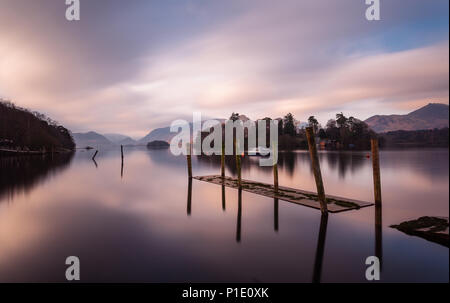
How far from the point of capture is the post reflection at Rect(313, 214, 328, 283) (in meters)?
5.76

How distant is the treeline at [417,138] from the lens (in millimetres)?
89400

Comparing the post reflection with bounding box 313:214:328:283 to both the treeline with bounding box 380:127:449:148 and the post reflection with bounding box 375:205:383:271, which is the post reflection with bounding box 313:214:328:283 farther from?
the treeline with bounding box 380:127:449:148

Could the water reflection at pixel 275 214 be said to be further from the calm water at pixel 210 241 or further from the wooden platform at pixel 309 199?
the wooden platform at pixel 309 199

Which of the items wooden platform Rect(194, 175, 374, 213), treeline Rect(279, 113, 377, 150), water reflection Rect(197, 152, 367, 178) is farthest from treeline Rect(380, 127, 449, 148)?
wooden platform Rect(194, 175, 374, 213)

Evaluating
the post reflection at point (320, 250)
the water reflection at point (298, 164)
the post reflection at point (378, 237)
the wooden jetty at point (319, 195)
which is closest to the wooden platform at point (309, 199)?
the wooden jetty at point (319, 195)

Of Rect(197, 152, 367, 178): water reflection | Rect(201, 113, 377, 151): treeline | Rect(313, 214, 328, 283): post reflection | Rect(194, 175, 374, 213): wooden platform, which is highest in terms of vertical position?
Rect(201, 113, 377, 151): treeline

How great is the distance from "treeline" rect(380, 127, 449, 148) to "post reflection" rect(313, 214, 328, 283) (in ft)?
323

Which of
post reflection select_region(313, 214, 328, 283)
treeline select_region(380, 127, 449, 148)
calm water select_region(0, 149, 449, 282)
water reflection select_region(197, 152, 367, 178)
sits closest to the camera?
post reflection select_region(313, 214, 328, 283)

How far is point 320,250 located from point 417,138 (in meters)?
130
